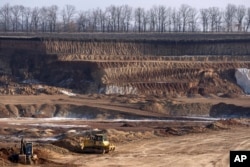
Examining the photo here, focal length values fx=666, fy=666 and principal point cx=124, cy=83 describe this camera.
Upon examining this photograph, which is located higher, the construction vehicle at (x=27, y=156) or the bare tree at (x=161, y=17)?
the bare tree at (x=161, y=17)

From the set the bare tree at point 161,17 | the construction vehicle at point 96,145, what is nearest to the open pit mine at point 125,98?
the construction vehicle at point 96,145

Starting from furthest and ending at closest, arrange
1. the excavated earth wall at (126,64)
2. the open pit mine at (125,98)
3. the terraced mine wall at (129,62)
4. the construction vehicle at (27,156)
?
the terraced mine wall at (129,62) < the excavated earth wall at (126,64) < the open pit mine at (125,98) < the construction vehicle at (27,156)

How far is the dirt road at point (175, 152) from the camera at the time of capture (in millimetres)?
34312

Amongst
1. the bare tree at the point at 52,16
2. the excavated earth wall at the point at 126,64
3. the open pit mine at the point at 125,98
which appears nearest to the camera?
the open pit mine at the point at 125,98

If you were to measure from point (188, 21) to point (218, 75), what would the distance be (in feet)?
174

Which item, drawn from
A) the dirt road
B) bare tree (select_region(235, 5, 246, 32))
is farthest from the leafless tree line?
the dirt road

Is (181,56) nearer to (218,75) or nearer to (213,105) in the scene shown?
(218,75)

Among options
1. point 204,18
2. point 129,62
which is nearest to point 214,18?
point 204,18

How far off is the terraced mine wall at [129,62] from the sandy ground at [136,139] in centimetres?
1096

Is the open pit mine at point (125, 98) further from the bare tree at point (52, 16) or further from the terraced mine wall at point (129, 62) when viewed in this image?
the bare tree at point (52, 16)

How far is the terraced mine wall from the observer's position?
2940 inches

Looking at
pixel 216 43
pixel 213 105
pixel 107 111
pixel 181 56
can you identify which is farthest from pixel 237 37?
pixel 107 111

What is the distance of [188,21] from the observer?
13112 centimetres

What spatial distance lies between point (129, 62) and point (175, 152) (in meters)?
40.9
